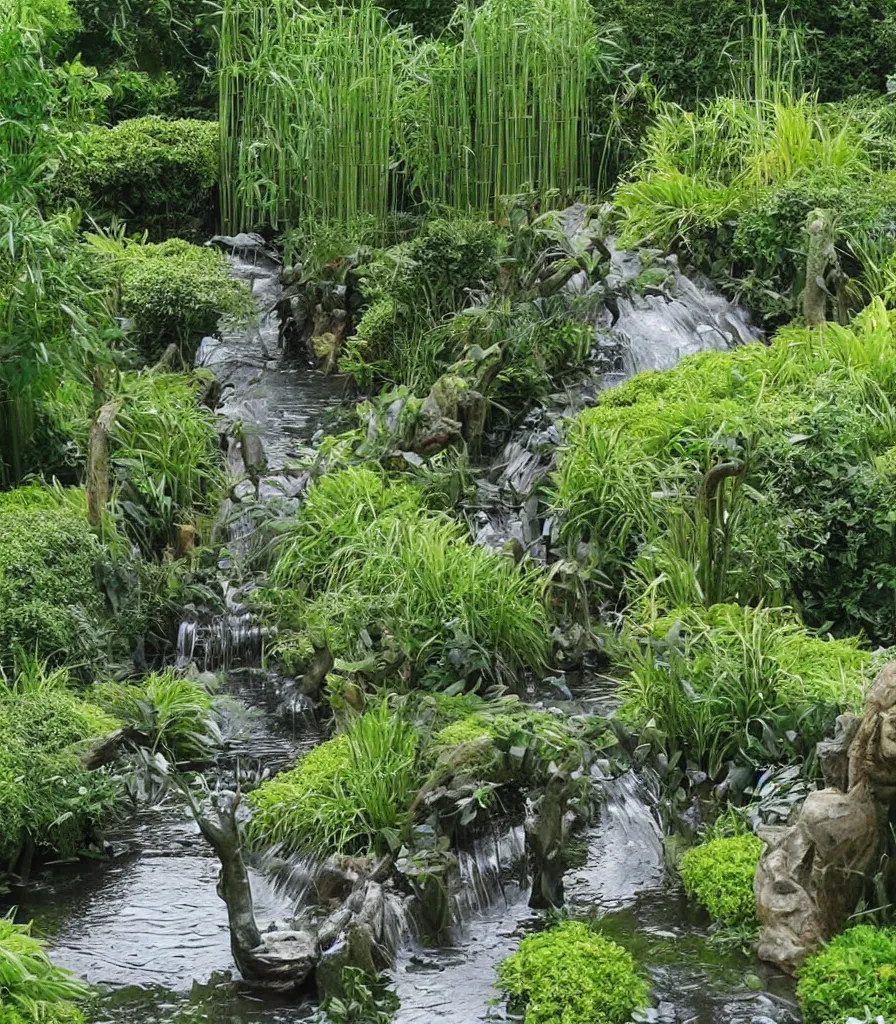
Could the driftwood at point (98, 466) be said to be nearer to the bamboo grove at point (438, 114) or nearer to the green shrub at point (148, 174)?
the bamboo grove at point (438, 114)

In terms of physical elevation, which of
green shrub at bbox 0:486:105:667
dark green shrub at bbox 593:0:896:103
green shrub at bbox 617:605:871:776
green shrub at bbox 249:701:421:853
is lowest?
green shrub at bbox 249:701:421:853

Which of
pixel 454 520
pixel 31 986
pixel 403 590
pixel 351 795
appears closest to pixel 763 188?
pixel 454 520

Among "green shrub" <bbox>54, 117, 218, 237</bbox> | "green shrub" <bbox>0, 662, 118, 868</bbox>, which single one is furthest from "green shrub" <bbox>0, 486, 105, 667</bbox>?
"green shrub" <bbox>54, 117, 218, 237</bbox>

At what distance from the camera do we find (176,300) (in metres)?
12.1

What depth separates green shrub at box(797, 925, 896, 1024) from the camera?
210 inches

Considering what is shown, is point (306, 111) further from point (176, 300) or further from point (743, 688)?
point (743, 688)

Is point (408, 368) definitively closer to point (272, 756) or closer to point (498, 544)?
point (498, 544)

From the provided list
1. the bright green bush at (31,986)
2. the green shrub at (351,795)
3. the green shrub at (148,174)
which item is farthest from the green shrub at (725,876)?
the green shrub at (148,174)

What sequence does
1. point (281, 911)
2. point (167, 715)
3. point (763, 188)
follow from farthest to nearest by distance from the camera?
point (763, 188), point (167, 715), point (281, 911)

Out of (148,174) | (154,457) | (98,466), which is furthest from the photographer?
(148,174)

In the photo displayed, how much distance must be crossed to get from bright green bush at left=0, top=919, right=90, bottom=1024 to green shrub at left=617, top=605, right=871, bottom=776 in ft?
9.67

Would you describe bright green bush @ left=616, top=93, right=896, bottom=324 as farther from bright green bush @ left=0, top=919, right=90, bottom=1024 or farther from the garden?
bright green bush @ left=0, top=919, right=90, bottom=1024

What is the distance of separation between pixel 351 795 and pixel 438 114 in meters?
8.16

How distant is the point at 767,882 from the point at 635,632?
236 centimetres
